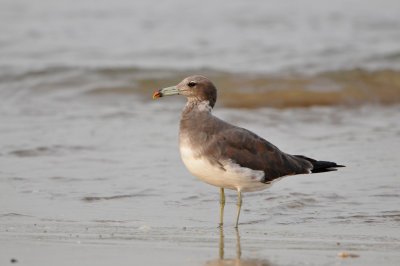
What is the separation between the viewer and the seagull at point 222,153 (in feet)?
19.5

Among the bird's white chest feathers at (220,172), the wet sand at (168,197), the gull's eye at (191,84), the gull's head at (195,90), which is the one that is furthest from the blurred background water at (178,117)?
the gull's eye at (191,84)

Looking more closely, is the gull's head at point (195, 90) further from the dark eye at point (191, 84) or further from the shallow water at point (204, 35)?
the shallow water at point (204, 35)

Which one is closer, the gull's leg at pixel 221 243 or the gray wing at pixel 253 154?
the gull's leg at pixel 221 243

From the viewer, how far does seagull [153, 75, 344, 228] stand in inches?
234

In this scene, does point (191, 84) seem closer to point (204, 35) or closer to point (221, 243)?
point (221, 243)

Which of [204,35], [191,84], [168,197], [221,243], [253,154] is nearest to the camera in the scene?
[221,243]

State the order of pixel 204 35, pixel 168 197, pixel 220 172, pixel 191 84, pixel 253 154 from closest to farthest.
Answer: pixel 220 172 < pixel 253 154 < pixel 191 84 < pixel 168 197 < pixel 204 35

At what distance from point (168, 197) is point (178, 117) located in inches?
162

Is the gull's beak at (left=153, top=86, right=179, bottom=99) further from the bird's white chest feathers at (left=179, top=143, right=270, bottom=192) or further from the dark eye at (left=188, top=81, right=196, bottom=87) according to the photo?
the bird's white chest feathers at (left=179, top=143, right=270, bottom=192)

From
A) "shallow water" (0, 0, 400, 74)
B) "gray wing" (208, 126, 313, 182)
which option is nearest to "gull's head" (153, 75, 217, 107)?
"gray wing" (208, 126, 313, 182)

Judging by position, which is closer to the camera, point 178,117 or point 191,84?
point 191,84

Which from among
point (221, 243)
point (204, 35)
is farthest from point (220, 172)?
point (204, 35)

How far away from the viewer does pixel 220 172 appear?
234 inches

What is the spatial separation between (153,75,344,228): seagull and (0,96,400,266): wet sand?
427 mm
